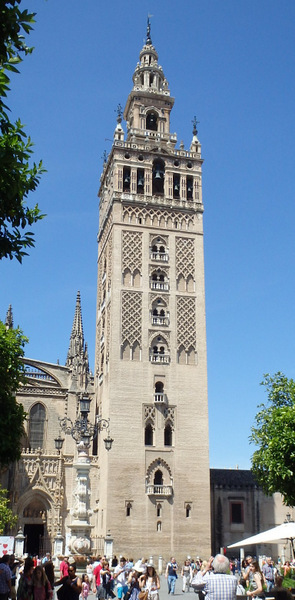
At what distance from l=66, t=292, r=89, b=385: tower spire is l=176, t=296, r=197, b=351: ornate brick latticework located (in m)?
7.16

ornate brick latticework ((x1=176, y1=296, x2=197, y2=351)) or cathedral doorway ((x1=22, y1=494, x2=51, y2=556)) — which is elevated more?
ornate brick latticework ((x1=176, y1=296, x2=197, y2=351))

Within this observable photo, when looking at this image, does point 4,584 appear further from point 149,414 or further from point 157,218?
point 157,218

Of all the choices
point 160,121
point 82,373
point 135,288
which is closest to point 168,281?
point 135,288

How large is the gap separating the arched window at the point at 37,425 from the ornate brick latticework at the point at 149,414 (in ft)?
26.3

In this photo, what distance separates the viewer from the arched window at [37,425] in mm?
45938

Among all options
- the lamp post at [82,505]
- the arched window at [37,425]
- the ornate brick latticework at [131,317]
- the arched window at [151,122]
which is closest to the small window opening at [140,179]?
the arched window at [151,122]

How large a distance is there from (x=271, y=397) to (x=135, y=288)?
56.9 feet

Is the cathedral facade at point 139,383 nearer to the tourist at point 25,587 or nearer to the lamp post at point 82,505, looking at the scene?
the lamp post at point 82,505

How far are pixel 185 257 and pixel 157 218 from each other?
10.9 ft

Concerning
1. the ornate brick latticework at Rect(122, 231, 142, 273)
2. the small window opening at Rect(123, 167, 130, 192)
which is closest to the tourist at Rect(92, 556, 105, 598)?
the ornate brick latticework at Rect(122, 231, 142, 273)

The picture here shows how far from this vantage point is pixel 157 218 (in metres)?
47.3

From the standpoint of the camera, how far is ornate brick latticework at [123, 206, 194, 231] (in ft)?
154

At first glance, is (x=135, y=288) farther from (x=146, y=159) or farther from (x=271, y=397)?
(x=271, y=397)

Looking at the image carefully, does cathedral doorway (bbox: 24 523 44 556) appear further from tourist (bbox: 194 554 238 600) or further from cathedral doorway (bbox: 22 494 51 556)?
tourist (bbox: 194 554 238 600)
